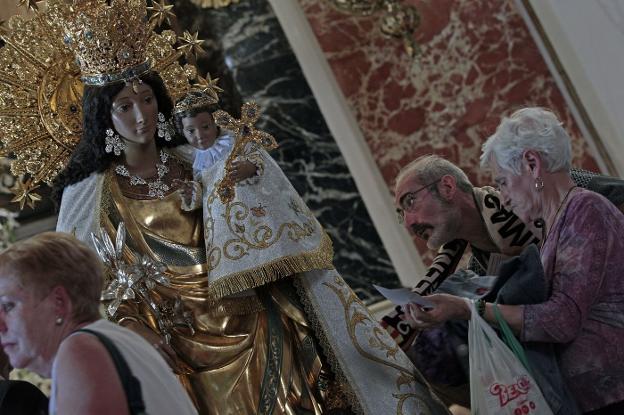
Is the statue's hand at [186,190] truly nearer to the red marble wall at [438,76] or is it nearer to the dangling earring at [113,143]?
the dangling earring at [113,143]

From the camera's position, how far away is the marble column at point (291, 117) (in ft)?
19.9

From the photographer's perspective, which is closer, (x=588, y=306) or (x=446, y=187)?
(x=588, y=306)

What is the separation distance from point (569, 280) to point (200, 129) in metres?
1.40

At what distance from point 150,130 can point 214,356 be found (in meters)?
0.84

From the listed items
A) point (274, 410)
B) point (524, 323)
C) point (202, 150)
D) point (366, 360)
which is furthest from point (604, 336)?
point (202, 150)

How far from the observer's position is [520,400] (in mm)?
3121

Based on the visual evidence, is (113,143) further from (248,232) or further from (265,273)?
(265,273)

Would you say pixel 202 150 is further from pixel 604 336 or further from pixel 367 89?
pixel 367 89

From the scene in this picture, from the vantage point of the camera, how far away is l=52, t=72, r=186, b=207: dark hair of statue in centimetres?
387

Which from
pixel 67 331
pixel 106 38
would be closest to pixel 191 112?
pixel 106 38

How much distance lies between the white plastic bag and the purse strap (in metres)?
1.39

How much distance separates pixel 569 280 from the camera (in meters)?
3.11

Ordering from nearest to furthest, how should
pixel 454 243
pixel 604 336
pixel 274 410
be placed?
1. pixel 604 336
2. pixel 274 410
3. pixel 454 243

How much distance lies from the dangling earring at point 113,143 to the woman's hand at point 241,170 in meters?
0.45
